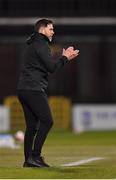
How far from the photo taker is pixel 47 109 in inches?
440

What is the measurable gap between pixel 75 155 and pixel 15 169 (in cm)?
385

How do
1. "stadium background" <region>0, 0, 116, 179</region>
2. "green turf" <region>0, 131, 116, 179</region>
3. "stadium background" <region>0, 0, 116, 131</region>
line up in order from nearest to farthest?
"green turf" <region>0, 131, 116, 179</region>, "stadium background" <region>0, 0, 116, 179</region>, "stadium background" <region>0, 0, 116, 131</region>

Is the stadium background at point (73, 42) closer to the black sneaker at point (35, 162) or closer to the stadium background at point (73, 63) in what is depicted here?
the stadium background at point (73, 63)

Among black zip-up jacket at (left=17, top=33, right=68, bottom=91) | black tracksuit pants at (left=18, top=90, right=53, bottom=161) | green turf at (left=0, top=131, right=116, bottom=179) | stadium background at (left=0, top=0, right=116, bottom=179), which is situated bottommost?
stadium background at (left=0, top=0, right=116, bottom=179)

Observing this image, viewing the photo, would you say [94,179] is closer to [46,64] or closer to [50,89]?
[46,64]

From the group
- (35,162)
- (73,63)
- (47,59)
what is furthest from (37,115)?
(73,63)

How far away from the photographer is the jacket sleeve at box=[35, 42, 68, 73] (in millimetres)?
11039

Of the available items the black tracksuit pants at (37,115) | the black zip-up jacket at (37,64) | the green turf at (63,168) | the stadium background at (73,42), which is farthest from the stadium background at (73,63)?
the black zip-up jacket at (37,64)

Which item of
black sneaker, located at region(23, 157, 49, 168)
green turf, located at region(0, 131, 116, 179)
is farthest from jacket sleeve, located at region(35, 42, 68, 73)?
A: green turf, located at region(0, 131, 116, 179)

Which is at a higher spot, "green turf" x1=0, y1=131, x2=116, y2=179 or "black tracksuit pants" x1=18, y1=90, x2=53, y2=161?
"black tracksuit pants" x1=18, y1=90, x2=53, y2=161

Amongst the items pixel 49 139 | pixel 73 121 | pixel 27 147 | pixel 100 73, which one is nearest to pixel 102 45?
pixel 100 73

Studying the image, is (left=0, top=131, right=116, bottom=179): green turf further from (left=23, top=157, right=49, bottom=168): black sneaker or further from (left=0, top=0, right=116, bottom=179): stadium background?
(left=0, top=0, right=116, bottom=179): stadium background

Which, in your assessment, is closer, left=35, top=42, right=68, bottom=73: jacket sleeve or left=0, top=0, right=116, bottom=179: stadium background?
left=35, top=42, right=68, bottom=73: jacket sleeve

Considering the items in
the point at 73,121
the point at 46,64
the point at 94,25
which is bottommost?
the point at 73,121
